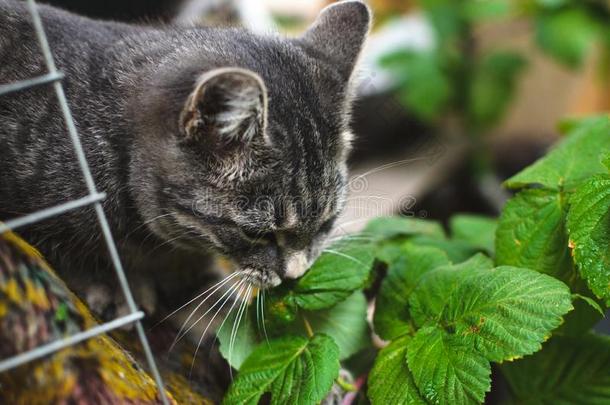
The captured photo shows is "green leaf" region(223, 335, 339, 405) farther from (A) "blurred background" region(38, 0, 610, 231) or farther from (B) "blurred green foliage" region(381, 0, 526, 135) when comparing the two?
(B) "blurred green foliage" region(381, 0, 526, 135)

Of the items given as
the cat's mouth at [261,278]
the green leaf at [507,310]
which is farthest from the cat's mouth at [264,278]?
the green leaf at [507,310]

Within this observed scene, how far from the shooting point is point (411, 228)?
180cm

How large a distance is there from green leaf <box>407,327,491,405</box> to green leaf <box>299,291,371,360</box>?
7.9 inches

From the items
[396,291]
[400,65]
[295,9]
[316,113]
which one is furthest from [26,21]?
[295,9]

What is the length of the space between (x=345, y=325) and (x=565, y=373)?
0.45 m

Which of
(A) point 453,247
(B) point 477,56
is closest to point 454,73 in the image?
(B) point 477,56

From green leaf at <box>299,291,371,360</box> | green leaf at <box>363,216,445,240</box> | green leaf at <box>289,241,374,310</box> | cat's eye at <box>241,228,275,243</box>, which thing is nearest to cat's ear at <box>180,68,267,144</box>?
cat's eye at <box>241,228,275,243</box>

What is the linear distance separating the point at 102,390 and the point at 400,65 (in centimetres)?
249

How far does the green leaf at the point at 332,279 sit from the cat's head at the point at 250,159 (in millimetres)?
36

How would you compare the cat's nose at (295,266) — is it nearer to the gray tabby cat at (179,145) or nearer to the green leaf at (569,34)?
the gray tabby cat at (179,145)

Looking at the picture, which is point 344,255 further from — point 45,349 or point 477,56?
point 477,56

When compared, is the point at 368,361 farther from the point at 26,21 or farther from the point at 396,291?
the point at 26,21

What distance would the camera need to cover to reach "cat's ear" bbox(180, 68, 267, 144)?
1.17 metres

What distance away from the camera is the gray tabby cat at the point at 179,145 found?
1.34 meters
